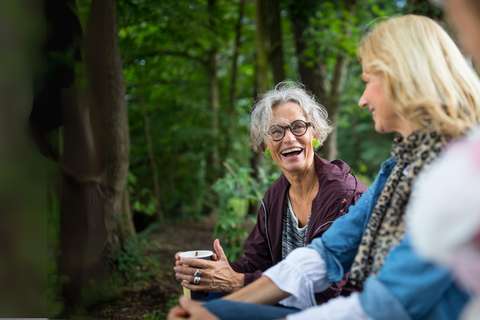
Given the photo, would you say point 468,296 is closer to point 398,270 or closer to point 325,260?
point 398,270

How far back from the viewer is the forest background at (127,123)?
2434 millimetres

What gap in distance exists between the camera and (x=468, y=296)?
4.28 ft

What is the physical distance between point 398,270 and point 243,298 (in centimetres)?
52

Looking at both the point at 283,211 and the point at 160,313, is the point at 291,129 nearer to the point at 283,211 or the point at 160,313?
the point at 283,211

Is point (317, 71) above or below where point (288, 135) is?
above

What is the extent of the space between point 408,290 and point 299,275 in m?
0.47

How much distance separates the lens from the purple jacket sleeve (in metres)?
2.33

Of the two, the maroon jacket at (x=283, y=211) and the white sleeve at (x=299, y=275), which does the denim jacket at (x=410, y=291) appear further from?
the maroon jacket at (x=283, y=211)

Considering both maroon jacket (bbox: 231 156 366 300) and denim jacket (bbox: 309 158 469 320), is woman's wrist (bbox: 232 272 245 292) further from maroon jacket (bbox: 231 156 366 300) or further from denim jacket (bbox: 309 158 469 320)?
denim jacket (bbox: 309 158 469 320)

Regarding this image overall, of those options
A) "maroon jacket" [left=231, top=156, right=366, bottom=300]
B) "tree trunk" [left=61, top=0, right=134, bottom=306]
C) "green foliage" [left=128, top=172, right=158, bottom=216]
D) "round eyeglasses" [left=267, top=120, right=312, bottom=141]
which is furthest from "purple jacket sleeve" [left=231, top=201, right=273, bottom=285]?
"green foliage" [left=128, top=172, right=158, bottom=216]

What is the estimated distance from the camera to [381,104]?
4.95 feet

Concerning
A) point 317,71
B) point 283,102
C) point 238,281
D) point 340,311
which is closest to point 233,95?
point 317,71

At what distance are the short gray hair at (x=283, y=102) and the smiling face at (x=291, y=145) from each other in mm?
21

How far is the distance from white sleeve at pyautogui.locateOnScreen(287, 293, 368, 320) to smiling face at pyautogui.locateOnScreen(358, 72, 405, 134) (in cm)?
47
